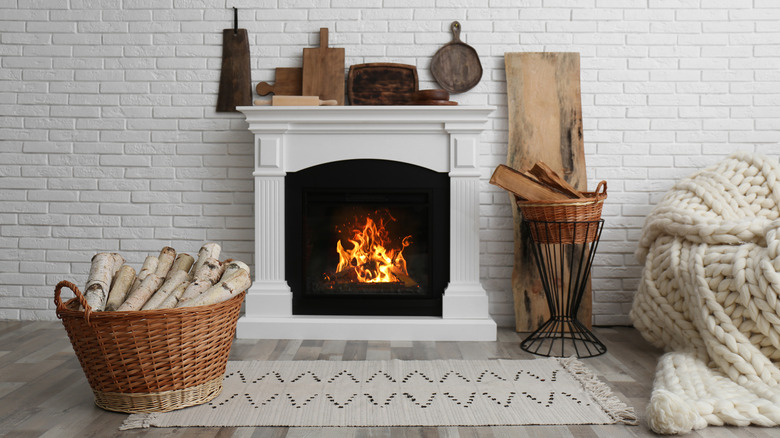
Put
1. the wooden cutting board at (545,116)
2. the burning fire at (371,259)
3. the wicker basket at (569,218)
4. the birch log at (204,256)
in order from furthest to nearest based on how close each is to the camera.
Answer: the wooden cutting board at (545,116), the burning fire at (371,259), the wicker basket at (569,218), the birch log at (204,256)

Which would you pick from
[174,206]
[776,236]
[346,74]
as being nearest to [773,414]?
[776,236]

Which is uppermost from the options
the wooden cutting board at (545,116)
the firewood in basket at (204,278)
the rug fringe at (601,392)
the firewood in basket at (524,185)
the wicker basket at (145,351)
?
the wooden cutting board at (545,116)

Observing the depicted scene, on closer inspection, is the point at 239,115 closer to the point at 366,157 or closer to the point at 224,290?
the point at 366,157

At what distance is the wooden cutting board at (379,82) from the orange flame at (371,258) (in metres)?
0.71

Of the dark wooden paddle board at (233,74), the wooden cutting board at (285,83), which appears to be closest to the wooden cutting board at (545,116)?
the wooden cutting board at (285,83)

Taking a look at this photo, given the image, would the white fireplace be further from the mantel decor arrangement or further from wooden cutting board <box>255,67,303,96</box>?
the mantel decor arrangement

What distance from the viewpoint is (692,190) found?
2.69 meters

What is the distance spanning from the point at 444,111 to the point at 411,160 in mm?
294

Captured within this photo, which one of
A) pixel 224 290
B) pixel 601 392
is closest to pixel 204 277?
pixel 224 290

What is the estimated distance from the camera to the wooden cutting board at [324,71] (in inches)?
128

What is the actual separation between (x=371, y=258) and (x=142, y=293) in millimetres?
1349

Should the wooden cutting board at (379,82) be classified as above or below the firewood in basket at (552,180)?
above

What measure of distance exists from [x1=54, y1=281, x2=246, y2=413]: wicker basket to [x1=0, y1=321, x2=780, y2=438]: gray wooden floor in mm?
101

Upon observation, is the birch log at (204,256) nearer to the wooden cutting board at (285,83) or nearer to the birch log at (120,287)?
the birch log at (120,287)
